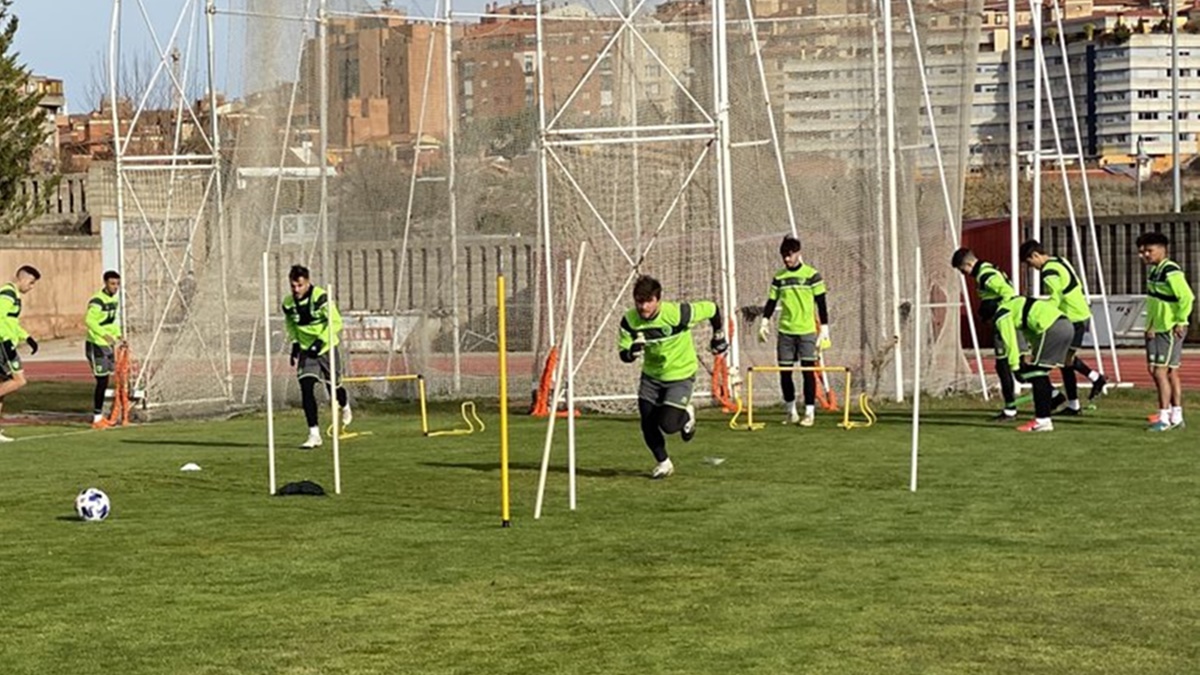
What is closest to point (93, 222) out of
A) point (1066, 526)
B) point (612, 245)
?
point (612, 245)

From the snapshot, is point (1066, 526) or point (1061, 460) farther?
point (1061, 460)

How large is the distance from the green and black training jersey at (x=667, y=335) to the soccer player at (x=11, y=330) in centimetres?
1043

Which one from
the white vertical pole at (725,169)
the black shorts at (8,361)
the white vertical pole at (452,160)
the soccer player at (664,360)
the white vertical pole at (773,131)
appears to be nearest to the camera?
the soccer player at (664,360)

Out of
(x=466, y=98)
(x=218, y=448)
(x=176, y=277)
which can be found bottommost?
(x=218, y=448)

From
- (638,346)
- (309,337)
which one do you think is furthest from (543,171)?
(638,346)

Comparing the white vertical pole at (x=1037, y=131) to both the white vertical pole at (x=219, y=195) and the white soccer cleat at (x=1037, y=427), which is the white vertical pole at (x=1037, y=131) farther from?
the white vertical pole at (x=219, y=195)

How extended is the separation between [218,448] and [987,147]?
89.8 metres

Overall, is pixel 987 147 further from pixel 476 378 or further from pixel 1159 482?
pixel 1159 482

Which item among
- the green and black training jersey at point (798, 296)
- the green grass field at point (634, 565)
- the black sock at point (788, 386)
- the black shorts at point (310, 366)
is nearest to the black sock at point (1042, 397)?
the green grass field at point (634, 565)

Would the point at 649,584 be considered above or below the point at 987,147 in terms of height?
below

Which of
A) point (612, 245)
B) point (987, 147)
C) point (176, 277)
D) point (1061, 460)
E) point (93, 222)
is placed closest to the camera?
point (1061, 460)

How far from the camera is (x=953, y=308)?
2728cm

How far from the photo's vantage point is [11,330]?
25.3 m

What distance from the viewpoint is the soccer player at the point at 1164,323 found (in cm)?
2102
